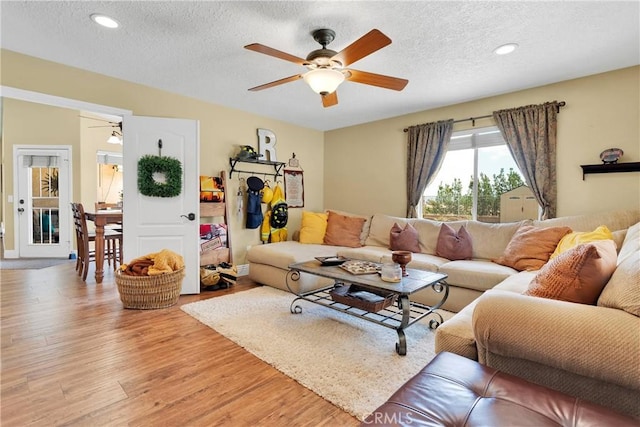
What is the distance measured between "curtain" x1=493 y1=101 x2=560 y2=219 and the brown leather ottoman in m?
2.89

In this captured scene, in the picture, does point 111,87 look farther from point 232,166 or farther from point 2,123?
point 2,123

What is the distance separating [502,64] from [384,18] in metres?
1.43

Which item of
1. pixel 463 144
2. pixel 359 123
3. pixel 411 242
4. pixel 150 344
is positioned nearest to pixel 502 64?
pixel 463 144

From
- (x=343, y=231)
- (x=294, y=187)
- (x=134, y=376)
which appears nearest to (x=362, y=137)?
(x=294, y=187)

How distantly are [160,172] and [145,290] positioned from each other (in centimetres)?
130

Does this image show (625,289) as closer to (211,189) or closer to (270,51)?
(270,51)

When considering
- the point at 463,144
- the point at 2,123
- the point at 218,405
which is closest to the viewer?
the point at 218,405

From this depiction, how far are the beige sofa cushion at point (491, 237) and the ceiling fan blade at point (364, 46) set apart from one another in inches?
97.0

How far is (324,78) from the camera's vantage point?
2238 mm

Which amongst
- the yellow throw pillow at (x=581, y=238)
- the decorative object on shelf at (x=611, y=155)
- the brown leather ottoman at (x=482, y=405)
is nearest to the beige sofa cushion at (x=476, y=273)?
the yellow throw pillow at (x=581, y=238)

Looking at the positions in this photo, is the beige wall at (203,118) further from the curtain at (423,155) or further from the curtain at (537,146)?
the curtain at (537,146)

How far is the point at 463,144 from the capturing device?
4043mm

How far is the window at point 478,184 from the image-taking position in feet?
12.1

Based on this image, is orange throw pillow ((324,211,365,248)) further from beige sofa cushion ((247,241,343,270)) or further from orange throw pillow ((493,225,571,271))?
orange throw pillow ((493,225,571,271))
